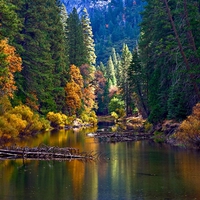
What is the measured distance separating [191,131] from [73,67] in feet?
135

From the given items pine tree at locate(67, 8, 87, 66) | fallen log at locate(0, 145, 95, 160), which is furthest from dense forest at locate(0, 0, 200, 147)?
fallen log at locate(0, 145, 95, 160)

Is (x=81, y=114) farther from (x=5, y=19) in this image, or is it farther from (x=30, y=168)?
(x=30, y=168)

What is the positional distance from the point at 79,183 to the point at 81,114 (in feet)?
170

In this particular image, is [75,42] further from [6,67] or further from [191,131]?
[191,131]

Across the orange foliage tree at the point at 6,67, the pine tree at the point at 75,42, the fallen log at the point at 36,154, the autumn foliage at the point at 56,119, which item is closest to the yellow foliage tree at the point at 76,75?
the pine tree at the point at 75,42

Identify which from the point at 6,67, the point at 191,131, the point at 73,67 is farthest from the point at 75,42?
the point at 191,131

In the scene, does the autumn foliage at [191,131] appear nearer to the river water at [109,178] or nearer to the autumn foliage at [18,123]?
the river water at [109,178]

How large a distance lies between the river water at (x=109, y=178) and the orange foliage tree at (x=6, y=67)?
11338 mm

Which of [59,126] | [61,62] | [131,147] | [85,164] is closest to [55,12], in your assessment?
[61,62]

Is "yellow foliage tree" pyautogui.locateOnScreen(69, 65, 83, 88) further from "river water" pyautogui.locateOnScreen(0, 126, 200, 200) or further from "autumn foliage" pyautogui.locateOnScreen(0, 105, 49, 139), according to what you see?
"river water" pyautogui.locateOnScreen(0, 126, 200, 200)

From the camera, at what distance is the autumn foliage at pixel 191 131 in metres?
30.9

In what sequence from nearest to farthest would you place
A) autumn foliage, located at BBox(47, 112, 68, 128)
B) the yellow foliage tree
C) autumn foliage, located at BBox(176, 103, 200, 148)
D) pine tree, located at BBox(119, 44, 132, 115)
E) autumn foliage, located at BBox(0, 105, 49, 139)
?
1. autumn foliage, located at BBox(176, 103, 200, 148)
2. autumn foliage, located at BBox(0, 105, 49, 139)
3. autumn foliage, located at BBox(47, 112, 68, 128)
4. the yellow foliage tree
5. pine tree, located at BBox(119, 44, 132, 115)

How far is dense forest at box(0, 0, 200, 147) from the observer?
117 feet

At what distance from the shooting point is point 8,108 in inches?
1626
